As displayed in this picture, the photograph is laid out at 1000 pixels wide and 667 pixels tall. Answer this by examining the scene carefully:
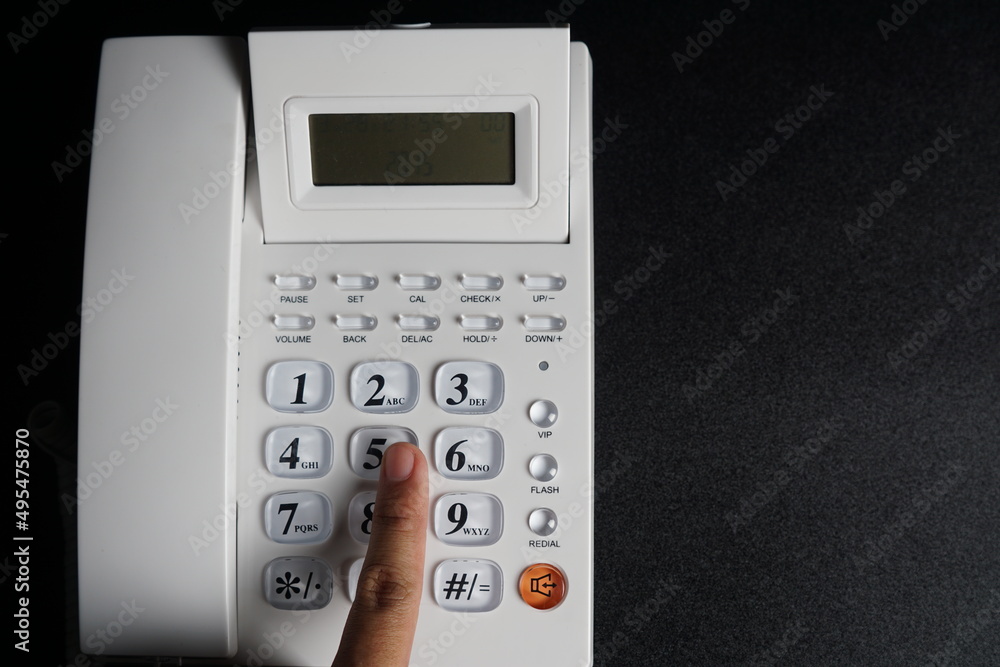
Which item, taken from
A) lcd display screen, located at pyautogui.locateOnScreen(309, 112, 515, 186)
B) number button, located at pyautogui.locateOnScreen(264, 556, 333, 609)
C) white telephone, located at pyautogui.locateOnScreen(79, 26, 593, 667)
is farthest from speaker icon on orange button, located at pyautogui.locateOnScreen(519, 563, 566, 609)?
lcd display screen, located at pyautogui.locateOnScreen(309, 112, 515, 186)

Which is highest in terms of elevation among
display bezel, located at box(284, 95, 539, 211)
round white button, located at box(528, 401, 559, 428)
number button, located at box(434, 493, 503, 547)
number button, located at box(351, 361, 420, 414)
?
display bezel, located at box(284, 95, 539, 211)

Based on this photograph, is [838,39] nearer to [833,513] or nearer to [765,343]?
[765,343]

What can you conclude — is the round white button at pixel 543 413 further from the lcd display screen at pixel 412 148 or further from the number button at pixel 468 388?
the lcd display screen at pixel 412 148

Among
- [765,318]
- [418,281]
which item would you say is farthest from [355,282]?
[765,318]

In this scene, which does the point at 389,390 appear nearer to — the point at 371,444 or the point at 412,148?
the point at 371,444

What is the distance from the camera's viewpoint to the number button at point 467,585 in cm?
42

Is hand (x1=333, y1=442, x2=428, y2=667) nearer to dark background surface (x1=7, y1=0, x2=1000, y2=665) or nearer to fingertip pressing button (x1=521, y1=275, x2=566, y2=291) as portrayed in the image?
fingertip pressing button (x1=521, y1=275, x2=566, y2=291)

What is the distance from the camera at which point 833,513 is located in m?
0.58

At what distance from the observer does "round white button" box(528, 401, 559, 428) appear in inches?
16.4

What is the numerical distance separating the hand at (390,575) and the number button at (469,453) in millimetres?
17

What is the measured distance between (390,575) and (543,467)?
10 cm

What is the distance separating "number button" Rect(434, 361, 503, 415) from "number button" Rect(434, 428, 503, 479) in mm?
13

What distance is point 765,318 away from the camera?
0.59 meters

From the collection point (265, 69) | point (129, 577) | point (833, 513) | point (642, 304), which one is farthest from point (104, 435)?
point (833, 513)
